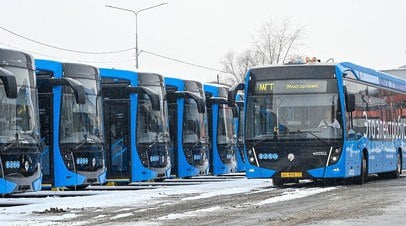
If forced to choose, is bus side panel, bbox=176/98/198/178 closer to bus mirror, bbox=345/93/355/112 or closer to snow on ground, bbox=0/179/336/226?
snow on ground, bbox=0/179/336/226

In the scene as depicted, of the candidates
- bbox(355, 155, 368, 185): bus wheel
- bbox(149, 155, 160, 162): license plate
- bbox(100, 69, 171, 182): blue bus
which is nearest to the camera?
bbox(355, 155, 368, 185): bus wheel

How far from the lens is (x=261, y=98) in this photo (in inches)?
1003

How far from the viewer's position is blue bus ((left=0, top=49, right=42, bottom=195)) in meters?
20.2

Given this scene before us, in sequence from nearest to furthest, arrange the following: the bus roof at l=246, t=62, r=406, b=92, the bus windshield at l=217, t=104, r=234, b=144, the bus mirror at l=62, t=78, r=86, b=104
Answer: the bus mirror at l=62, t=78, r=86, b=104 → the bus roof at l=246, t=62, r=406, b=92 → the bus windshield at l=217, t=104, r=234, b=144

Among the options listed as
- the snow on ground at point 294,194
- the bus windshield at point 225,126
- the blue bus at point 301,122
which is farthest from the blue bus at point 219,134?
the snow on ground at point 294,194

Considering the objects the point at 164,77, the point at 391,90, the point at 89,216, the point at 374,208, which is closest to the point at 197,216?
the point at 89,216

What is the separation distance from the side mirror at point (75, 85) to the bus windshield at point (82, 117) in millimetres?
314

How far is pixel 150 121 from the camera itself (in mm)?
28453

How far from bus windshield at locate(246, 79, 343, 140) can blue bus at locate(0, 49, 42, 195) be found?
6.11m

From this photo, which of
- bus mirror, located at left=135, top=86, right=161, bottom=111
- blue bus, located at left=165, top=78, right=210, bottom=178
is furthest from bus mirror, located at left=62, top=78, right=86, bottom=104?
blue bus, located at left=165, top=78, right=210, bottom=178

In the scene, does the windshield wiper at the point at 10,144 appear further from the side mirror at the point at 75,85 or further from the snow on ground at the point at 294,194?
the snow on ground at the point at 294,194

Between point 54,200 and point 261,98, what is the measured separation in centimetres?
652

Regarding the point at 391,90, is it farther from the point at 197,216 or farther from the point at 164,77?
the point at 197,216

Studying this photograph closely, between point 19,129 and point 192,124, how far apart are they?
11.7 m
